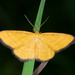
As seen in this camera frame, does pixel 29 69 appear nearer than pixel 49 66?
Yes

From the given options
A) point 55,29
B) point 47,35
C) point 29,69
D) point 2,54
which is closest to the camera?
point 29,69

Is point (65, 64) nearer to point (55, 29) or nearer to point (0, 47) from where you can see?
point (55, 29)

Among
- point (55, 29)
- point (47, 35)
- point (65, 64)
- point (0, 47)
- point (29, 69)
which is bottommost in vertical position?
point (65, 64)

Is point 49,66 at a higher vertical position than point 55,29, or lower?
lower

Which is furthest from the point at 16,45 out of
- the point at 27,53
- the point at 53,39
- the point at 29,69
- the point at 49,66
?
the point at 49,66

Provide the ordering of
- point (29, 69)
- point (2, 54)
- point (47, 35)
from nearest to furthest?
point (29, 69)
point (47, 35)
point (2, 54)

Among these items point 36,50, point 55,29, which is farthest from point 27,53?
point 55,29
